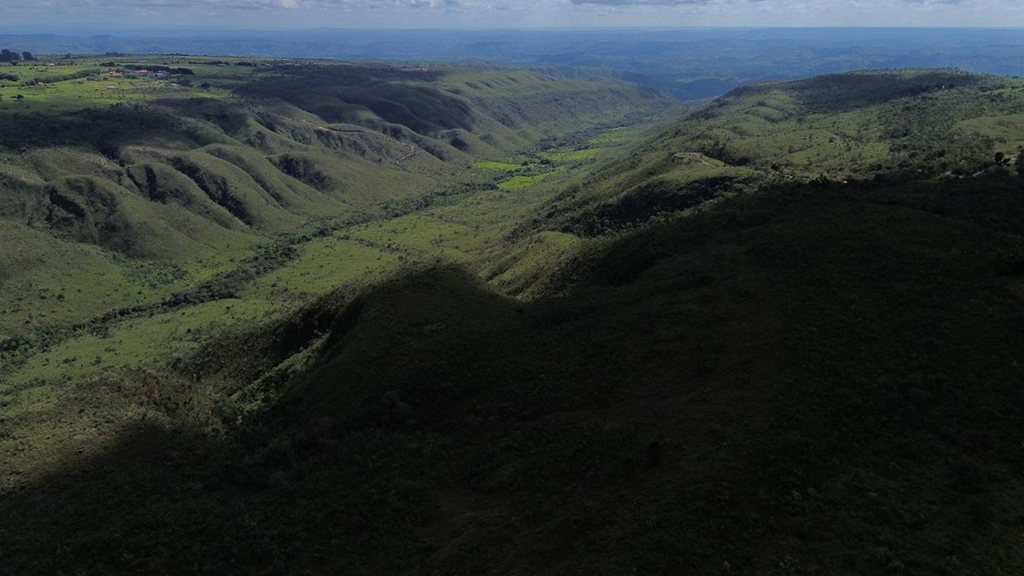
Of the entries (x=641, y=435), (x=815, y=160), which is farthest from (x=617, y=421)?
(x=815, y=160)

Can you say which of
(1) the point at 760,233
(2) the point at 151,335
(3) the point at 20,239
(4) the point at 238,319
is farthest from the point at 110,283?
(1) the point at 760,233

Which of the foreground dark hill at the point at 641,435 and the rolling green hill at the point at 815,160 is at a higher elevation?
the rolling green hill at the point at 815,160

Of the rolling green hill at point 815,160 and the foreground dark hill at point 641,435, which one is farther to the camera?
the rolling green hill at point 815,160

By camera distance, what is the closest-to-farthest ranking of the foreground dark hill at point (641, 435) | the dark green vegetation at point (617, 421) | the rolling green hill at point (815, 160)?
the foreground dark hill at point (641, 435)
the dark green vegetation at point (617, 421)
the rolling green hill at point (815, 160)

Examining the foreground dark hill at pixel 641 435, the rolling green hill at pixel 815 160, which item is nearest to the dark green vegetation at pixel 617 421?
the foreground dark hill at pixel 641 435

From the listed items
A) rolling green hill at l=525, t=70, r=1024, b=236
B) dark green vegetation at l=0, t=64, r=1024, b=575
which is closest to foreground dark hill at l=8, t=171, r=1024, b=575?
dark green vegetation at l=0, t=64, r=1024, b=575

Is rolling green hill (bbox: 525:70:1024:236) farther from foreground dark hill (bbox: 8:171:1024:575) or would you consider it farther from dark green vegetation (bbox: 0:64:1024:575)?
foreground dark hill (bbox: 8:171:1024:575)

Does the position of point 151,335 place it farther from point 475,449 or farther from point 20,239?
point 475,449

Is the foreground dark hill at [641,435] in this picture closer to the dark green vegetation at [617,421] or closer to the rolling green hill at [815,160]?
Answer: the dark green vegetation at [617,421]
